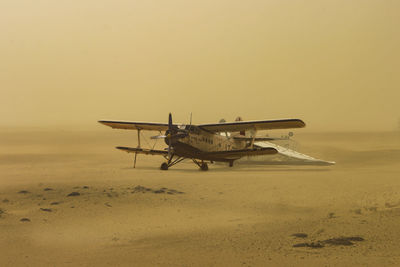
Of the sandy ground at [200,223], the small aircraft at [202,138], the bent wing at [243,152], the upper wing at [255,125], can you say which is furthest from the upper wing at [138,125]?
the sandy ground at [200,223]

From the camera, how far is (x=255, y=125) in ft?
80.3

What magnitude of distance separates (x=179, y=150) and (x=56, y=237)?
14.6 metres

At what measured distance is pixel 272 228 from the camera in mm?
10547

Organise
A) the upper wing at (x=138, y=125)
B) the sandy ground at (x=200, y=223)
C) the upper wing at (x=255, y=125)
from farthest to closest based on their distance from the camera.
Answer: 1. the upper wing at (x=138, y=125)
2. the upper wing at (x=255, y=125)
3. the sandy ground at (x=200, y=223)

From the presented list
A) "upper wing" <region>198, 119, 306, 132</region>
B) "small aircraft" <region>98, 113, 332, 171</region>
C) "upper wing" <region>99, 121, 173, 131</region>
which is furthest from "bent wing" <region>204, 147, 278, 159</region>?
Result: "upper wing" <region>99, 121, 173, 131</region>

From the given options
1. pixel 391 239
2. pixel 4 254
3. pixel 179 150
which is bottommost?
pixel 4 254

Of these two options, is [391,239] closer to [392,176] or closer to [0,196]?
[392,176]

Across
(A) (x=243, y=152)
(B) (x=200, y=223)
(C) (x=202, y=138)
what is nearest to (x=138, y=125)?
(C) (x=202, y=138)

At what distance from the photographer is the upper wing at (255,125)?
23125 millimetres

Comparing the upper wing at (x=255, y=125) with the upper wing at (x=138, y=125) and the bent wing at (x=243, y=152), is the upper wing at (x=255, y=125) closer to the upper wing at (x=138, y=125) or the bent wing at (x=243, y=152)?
the bent wing at (x=243, y=152)

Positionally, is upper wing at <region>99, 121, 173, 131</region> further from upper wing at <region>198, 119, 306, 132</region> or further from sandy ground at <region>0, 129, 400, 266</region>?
sandy ground at <region>0, 129, 400, 266</region>

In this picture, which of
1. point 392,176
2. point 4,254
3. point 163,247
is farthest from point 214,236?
point 392,176

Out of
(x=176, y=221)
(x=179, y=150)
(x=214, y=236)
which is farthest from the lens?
(x=179, y=150)

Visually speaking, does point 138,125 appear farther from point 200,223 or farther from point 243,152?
point 200,223
